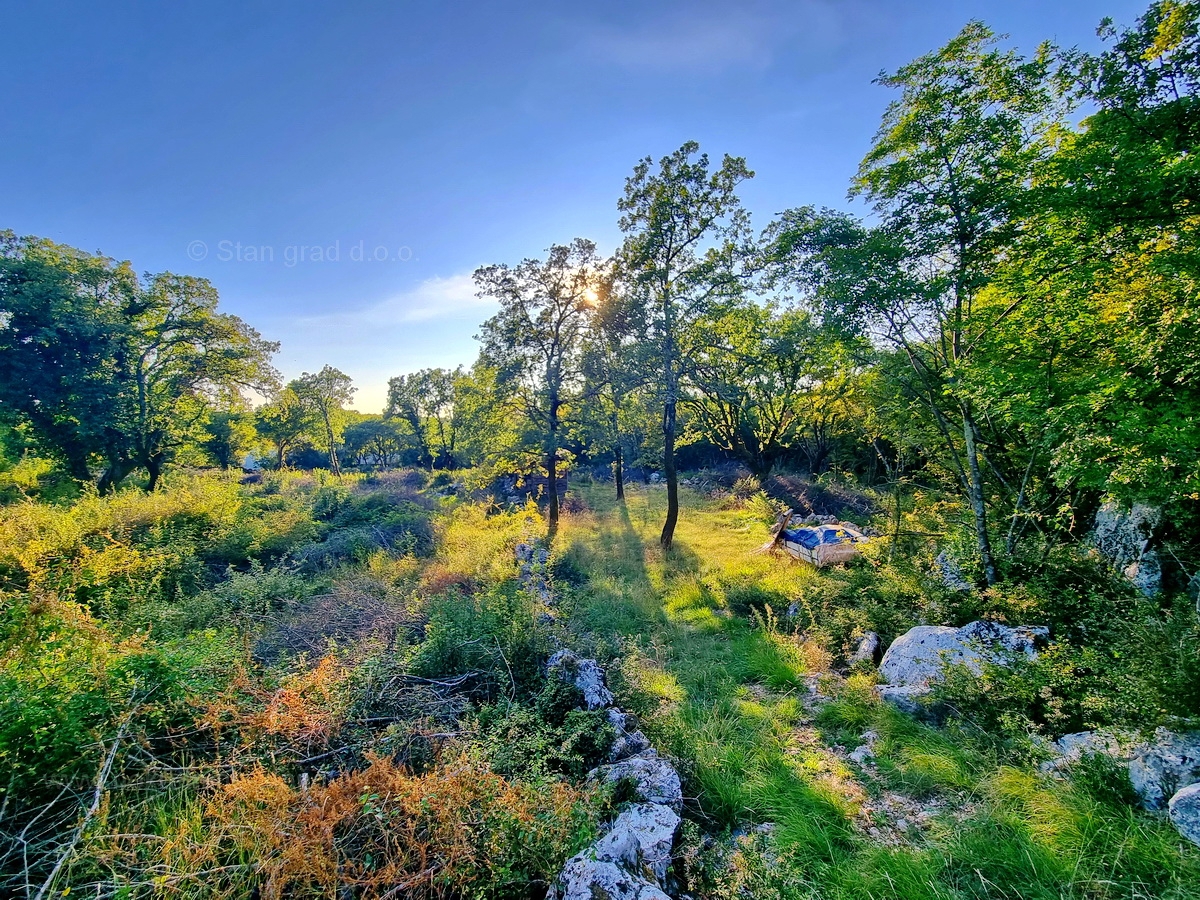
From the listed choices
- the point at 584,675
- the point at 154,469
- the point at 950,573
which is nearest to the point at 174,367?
the point at 154,469

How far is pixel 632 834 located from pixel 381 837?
1591 millimetres

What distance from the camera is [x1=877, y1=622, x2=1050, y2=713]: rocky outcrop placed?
4.34 m

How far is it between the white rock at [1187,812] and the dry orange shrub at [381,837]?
11.7 ft

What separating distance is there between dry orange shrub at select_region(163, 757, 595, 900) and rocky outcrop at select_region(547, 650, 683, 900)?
17 cm

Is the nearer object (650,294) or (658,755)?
(658,755)

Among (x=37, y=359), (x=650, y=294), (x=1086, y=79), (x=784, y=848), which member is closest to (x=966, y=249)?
(x=1086, y=79)

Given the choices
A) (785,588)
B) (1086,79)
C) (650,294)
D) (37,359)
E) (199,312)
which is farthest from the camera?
(199,312)

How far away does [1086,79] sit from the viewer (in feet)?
15.9

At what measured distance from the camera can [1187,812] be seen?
2.44 metres

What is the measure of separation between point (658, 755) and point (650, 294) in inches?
401

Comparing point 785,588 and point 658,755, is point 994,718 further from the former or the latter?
point 785,588

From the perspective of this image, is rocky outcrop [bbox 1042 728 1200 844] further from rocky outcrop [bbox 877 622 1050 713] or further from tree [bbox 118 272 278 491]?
tree [bbox 118 272 278 491]

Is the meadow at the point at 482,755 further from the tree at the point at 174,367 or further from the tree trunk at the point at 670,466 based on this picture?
the tree at the point at 174,367

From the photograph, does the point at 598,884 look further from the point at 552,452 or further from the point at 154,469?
the point at 154,469
